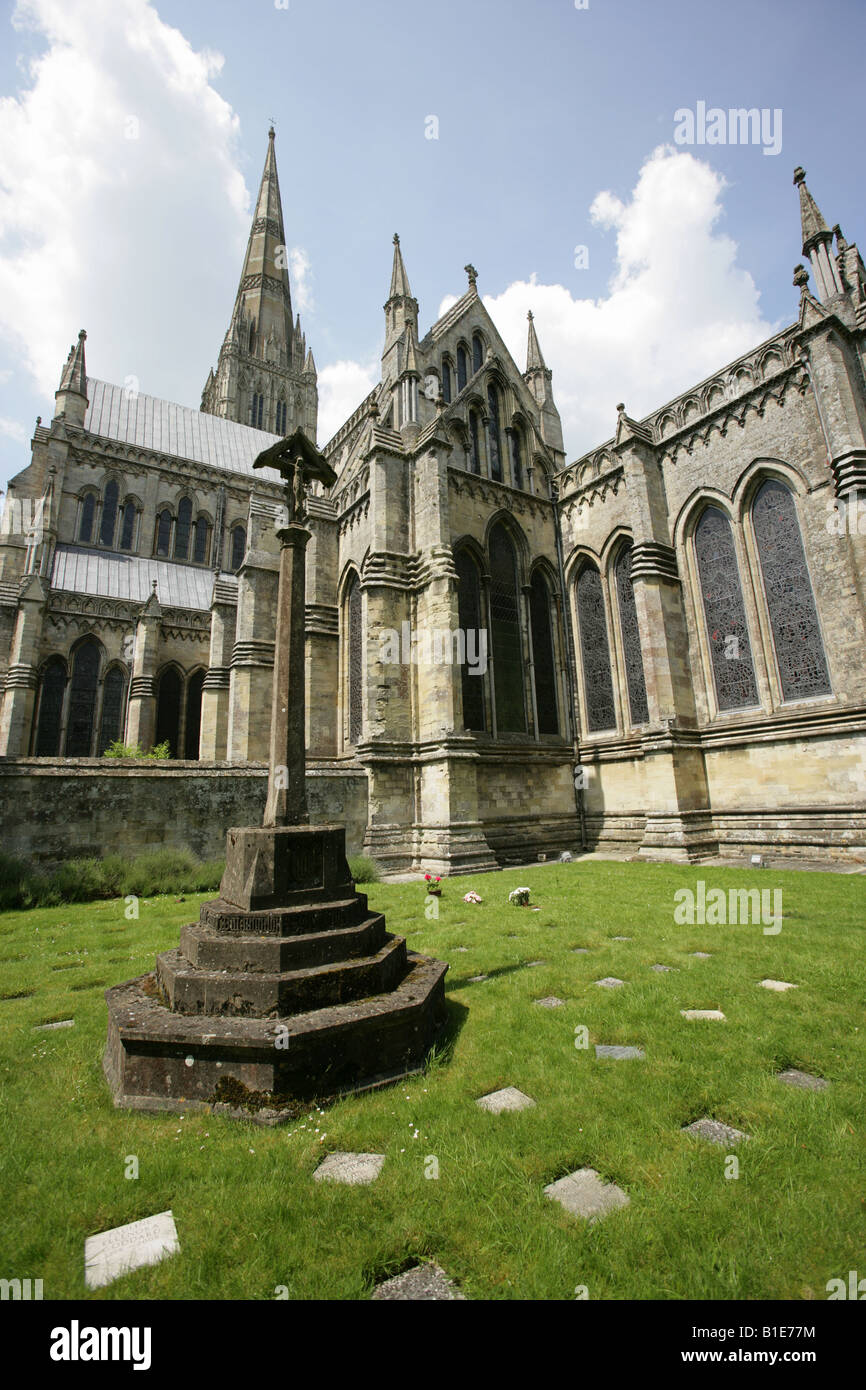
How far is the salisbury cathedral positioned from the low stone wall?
6 cm

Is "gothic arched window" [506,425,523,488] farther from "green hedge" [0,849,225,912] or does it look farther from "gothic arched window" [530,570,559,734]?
"green hedge" [0,849,225,912]

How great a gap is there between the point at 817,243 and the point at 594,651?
403 inches

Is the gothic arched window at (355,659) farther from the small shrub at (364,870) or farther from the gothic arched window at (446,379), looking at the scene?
the gothic arched window at (446,379)

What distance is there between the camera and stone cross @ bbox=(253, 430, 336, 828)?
4.88 metres

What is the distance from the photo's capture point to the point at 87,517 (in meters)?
31.4

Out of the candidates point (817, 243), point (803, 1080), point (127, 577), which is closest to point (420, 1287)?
point (803, 1080)

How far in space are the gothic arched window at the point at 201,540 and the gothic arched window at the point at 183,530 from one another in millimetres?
417

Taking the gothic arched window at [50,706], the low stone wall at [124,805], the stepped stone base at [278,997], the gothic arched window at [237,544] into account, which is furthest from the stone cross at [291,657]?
the gothic arched window at [237,544]

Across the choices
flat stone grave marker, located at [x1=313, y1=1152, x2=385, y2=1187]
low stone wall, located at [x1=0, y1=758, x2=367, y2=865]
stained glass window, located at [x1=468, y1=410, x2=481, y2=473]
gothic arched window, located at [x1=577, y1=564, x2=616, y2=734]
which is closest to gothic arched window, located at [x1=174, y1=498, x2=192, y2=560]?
stained glass window, located at [x1=468, y1=410, x2=481, y2=473]

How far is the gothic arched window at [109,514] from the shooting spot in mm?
31672

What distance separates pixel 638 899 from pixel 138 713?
2179cm
